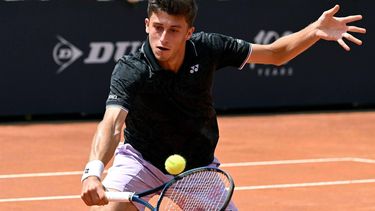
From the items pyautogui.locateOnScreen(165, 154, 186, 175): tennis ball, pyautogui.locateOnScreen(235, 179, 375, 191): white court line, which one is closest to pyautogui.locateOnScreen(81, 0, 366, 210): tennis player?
pyautogui.locateOnScreen(165, 154, 186, 175): tennis ball

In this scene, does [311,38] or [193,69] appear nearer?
[193,69]

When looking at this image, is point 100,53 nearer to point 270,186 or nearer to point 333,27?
point 270,186

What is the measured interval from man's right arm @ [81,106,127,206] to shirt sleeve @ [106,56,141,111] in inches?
2.1

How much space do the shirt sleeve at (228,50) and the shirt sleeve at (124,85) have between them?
2.20 feet

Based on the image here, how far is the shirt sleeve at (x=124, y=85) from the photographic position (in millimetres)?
5648

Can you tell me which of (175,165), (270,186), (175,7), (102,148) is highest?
(175,7)

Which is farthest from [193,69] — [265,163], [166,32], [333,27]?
[265,163]

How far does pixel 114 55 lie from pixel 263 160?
3665mm

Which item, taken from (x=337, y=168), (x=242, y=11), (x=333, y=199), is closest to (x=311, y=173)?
(x=337, y=168)

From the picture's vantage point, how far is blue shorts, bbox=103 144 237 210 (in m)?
6.05

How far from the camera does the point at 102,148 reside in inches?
209

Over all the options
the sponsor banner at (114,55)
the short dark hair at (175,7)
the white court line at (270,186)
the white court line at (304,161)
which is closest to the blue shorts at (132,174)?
the short dark hair at (175,7)

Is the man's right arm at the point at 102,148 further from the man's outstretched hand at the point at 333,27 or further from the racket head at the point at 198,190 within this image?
the man's outstretched hand at the point at 333,27

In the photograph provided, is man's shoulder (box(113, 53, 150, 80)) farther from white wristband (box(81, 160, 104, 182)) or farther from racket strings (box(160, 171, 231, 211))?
white wristband (box(81, 160, 104, 182))
